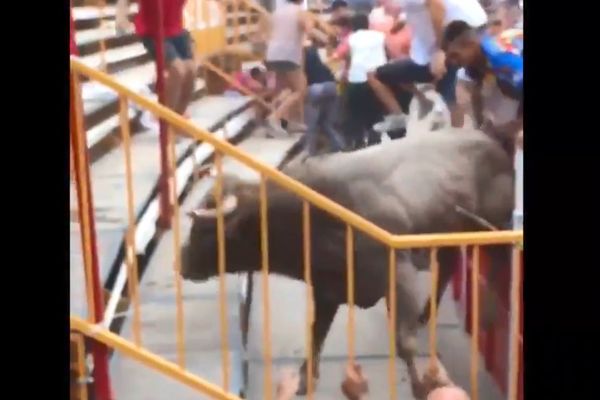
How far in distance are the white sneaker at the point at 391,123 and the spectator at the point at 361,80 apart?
12mm

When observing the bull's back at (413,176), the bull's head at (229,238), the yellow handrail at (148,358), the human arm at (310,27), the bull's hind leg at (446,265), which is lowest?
the yellow handrail at (148,358)

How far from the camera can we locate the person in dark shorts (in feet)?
5.31

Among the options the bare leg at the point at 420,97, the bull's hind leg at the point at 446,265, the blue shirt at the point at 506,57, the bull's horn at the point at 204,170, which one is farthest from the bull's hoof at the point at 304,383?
the blue shirt at the point at 506,57

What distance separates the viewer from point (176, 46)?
1.63 metres

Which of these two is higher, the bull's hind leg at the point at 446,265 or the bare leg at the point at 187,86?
the bare leg at the point at 187,86

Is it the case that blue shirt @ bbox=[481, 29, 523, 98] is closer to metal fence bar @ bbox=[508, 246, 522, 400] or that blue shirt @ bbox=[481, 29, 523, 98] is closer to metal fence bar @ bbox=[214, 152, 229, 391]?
metal fence bar @ bbox=[508, 246, 522, 400]

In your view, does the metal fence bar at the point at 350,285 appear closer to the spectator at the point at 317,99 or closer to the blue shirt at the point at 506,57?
the spectator at the point at 317,99

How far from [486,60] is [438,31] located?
0.32ft

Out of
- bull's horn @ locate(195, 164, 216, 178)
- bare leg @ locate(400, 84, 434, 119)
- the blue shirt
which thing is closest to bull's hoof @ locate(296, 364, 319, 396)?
bull's horn @ locate(195, 164, 216, 178)

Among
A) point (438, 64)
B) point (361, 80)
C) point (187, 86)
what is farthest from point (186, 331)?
point (438, 64)

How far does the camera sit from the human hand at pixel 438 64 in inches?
64.2

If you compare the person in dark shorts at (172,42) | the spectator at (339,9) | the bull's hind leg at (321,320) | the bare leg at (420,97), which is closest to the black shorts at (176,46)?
the person in dark shorts at (172,42)
